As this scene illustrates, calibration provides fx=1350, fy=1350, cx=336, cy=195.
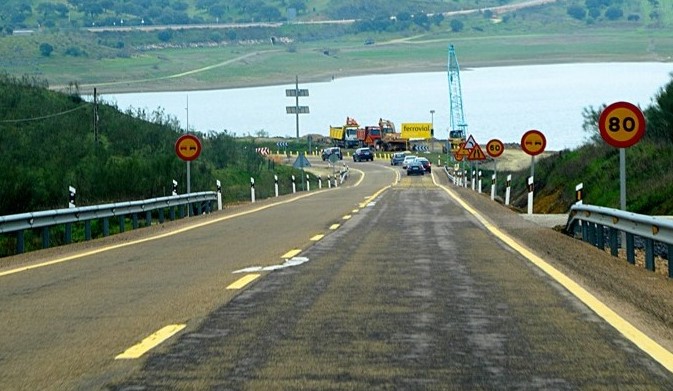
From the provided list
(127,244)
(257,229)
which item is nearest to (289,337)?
(127,244)

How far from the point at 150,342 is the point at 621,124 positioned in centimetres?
1195

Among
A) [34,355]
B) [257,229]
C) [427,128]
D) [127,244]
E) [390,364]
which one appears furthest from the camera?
[427,128]

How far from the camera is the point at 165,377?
8688 millimetres

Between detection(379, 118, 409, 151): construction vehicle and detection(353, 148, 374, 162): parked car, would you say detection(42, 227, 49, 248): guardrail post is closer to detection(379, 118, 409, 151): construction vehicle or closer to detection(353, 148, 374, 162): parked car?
detection(353, 148, 374, 162): parked car

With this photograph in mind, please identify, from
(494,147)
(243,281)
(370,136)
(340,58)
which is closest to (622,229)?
(243,281)

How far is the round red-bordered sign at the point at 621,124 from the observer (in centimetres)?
2030

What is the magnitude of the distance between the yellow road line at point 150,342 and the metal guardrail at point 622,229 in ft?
22.1

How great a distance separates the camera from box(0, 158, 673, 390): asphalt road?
8711 mm

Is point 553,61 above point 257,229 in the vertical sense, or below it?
above

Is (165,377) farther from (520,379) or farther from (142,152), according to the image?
(142,152)

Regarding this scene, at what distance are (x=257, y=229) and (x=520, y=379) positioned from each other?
59.1 feet

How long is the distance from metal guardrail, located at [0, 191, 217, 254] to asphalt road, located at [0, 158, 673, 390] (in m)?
2.33

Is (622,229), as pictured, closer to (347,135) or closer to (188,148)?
(188,148)

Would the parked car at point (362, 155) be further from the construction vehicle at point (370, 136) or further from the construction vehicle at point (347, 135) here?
the construction vehicle at point (347, 135)
